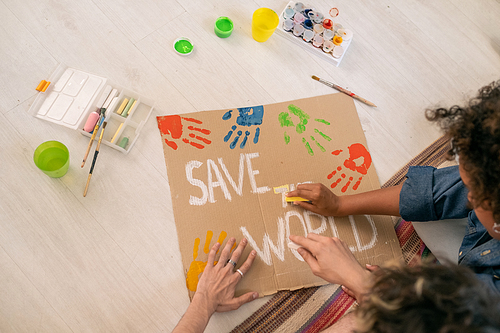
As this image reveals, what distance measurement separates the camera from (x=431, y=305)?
411 millimetres

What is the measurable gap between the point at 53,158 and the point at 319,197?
0.67 m

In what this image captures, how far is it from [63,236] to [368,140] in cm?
86

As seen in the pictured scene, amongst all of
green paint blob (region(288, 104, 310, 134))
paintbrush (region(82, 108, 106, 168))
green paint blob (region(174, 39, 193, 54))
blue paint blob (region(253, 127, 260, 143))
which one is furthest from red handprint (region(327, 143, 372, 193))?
paintbrush (region(82, 108, 106, 168))

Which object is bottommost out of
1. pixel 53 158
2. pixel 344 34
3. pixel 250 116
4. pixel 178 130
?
pixel 53 158

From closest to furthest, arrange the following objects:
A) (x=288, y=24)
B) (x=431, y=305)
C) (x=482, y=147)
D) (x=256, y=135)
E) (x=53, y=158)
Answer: (x=431, y=305) < (x=482, y=147) < (x=53, y=158) < (x=256, y=135) < (x=288, y=24)

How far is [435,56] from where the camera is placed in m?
1.11

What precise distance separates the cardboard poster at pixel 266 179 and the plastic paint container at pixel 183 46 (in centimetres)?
21

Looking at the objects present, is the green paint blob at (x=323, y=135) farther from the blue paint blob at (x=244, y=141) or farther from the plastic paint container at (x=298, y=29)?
the plastic paint container at (x=298, y=29)

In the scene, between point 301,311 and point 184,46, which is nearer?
point 301,311

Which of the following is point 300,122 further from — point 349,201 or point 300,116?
point 349,201

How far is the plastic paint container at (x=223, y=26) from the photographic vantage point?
1.00m

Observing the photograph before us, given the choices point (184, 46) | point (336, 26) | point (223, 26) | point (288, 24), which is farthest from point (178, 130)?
point (336, 26)

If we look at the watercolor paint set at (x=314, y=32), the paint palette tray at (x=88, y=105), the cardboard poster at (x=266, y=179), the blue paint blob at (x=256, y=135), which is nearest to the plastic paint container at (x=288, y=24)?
the watercolor paint set at (x=314, y=32)

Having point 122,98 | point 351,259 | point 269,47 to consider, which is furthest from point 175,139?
point 351,259
